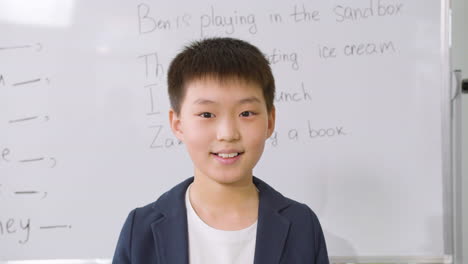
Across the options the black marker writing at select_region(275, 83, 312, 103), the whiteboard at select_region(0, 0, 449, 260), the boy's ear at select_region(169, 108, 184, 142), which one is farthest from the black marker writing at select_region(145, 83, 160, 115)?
the boy's ear at select_region(169, 108, 184, 142)

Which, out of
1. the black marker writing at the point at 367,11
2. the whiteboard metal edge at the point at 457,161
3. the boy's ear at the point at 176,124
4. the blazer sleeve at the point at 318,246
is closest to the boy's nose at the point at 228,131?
the boy's ear at the point at 176,124

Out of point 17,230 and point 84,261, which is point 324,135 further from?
point 17,230

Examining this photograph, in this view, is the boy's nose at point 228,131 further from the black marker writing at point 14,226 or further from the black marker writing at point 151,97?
the black marker writing at point 14,226

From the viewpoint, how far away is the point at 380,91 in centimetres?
123

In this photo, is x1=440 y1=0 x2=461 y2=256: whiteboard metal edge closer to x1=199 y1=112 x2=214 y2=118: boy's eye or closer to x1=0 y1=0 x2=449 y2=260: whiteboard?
x1=0 y1=0 x2=449 y2=260: whiteboard

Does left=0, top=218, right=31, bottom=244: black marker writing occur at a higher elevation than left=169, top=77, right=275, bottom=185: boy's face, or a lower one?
lower

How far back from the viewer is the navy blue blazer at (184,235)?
30.3 inches

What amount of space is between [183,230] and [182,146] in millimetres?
494

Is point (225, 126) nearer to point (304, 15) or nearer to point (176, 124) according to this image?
point (176, 124)

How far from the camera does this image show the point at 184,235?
78 centimetres

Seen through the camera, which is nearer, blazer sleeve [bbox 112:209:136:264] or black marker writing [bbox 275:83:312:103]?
blazer sleeve [bbox 112:209:136:264]

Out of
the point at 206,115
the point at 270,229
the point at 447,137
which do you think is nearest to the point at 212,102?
the point at 206,115

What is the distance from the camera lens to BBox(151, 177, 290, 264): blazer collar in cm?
76

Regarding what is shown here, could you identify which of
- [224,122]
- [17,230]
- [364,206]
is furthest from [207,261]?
[17,230]
